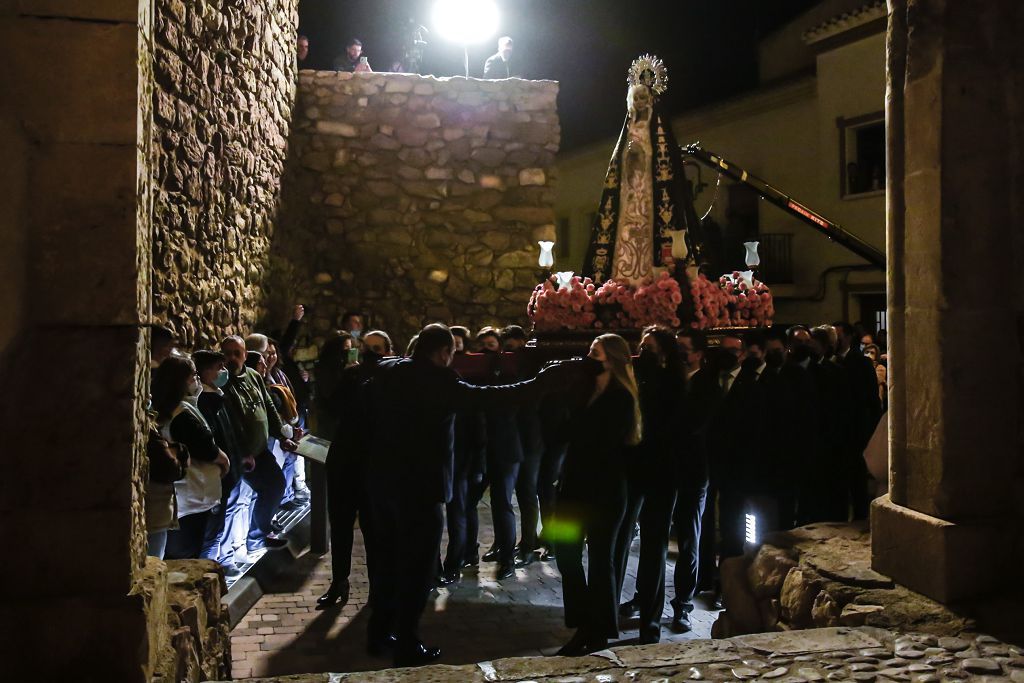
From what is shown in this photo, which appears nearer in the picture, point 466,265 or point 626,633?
point 626,633

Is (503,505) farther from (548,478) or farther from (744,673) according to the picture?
(744,673)

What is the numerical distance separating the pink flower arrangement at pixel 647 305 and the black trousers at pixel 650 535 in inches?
107

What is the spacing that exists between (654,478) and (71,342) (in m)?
3.12

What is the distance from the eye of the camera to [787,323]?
760 inches

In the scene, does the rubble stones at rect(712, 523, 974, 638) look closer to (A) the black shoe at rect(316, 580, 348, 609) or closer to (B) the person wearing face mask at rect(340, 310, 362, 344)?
(A) the black shoe at rect(316, 580, 348, 609)

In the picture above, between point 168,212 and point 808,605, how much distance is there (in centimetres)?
493

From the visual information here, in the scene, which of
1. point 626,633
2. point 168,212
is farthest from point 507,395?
Result: point 168,212

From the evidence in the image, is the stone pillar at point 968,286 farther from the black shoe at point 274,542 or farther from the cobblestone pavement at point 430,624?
the black shoe at point 274,542

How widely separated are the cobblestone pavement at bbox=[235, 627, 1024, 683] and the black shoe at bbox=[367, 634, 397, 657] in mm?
1549

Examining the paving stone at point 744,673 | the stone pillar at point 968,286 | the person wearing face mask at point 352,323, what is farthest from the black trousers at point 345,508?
the person wearing face mask at point 352,323

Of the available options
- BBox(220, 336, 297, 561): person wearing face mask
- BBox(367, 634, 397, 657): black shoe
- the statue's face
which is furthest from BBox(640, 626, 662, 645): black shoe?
the statue's face

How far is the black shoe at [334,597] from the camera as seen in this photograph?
5410 millimetres

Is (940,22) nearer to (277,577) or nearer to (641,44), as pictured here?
(277,577)

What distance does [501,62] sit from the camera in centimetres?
1228
